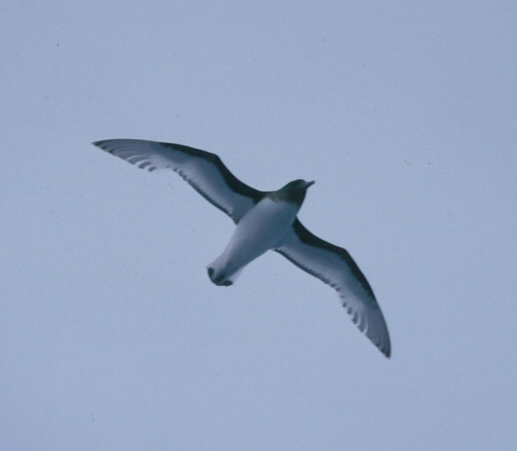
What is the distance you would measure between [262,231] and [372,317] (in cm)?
342

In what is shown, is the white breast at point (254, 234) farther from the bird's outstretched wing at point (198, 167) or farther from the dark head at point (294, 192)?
the bird's outstretched wing at point (198, 167)

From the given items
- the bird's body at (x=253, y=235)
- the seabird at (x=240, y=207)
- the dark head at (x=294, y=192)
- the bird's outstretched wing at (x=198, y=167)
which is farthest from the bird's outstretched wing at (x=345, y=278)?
the dark head at (x=294, y=192)

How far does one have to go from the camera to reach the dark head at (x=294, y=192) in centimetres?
1510

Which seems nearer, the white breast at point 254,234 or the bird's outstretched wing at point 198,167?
the white breast at point 254,234

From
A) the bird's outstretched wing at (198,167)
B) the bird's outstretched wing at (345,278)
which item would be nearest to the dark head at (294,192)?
the bird's outstretched wing at (198,167)

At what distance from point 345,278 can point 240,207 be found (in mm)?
2838

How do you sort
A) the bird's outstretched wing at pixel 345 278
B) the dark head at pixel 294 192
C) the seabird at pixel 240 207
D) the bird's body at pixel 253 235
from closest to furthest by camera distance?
the bird's body at pixel 253 235
the seabird at pixel 240 207
the dark head at pixel 294 192
the bird's outstretched wing at pixel 345 278

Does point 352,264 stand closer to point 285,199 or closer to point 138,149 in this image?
point 285,199

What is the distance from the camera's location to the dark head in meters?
15.1

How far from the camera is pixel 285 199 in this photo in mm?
15109

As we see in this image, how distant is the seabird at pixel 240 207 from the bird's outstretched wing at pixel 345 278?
0.02 meters

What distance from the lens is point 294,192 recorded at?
15109 millimetres

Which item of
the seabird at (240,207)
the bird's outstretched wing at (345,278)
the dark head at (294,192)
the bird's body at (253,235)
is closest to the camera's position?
the bird's body at (253,235)

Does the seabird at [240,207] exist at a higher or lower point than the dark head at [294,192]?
lower
